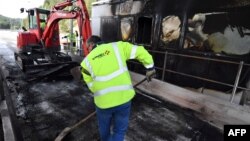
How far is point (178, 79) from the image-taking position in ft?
21.4

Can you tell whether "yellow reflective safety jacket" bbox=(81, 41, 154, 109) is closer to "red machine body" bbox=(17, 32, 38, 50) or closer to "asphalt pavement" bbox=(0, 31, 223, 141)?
"asphalt pavement" bbox=(0, 31, 223, 141)

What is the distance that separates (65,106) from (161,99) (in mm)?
2908

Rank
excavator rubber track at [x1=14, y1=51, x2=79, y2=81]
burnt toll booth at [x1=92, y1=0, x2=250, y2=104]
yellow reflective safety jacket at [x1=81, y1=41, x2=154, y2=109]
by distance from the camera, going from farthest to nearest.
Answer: excavator rubber track at [x1=14, y1=51, x2=79, y2=81], burnt toll booth at [x1=92, y1=0, x2=250, y2=104], yellow reflective safety jacket at [x1=81, y1=41, x2=154, y2=109]

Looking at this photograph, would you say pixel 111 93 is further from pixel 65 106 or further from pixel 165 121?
pixel 65 106

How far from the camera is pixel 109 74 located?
2.85 m

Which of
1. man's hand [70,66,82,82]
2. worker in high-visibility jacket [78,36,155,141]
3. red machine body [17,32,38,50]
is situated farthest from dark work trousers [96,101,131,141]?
red machine body [17,32,38,50]


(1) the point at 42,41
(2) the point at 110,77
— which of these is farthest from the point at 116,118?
(1) the point at 42,41

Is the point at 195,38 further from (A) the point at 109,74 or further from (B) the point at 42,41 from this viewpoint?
(B) the point at 42,41

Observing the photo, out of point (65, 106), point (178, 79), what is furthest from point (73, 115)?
point (178, 79)

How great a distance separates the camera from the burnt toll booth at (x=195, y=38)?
16.0 ft
